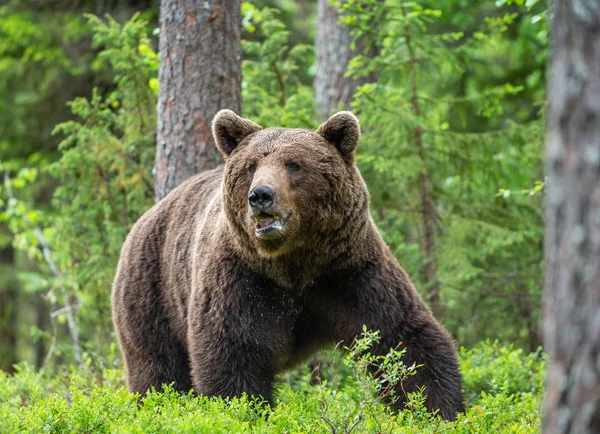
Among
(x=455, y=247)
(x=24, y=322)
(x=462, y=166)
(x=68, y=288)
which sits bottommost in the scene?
(x=24, y=322)

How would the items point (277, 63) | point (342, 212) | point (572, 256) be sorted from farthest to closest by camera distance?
point (277, 63) → point (342, 212) → point (572, 256)

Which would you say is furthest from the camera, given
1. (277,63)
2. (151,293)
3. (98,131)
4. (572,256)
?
(277,63)

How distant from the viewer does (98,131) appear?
1044cm

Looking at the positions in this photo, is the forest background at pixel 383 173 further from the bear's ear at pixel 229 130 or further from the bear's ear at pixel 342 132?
the bear's ear at pixel 342 132

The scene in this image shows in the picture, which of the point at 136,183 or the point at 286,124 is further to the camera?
the point at 136,183

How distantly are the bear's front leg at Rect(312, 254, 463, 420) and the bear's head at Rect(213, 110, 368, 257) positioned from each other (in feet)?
1.39

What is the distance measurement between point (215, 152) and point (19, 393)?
10.1 ft

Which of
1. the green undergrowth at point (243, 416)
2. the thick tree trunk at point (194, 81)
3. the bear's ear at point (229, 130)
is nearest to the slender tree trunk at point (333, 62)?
the thick tree trunk at point (194, 81)

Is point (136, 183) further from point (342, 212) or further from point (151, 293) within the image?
point (342, 212)

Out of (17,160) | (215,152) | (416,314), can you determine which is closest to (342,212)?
(416,314)

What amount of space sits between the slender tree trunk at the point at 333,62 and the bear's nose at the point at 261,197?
5.95m

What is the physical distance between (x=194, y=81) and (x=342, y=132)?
2786 millimetres

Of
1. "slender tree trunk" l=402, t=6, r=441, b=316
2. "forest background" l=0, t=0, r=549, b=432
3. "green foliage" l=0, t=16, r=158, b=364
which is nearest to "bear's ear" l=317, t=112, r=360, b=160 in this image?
"forest background" l=0, t=0, r=549, b=432

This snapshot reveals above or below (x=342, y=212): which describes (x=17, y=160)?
below
